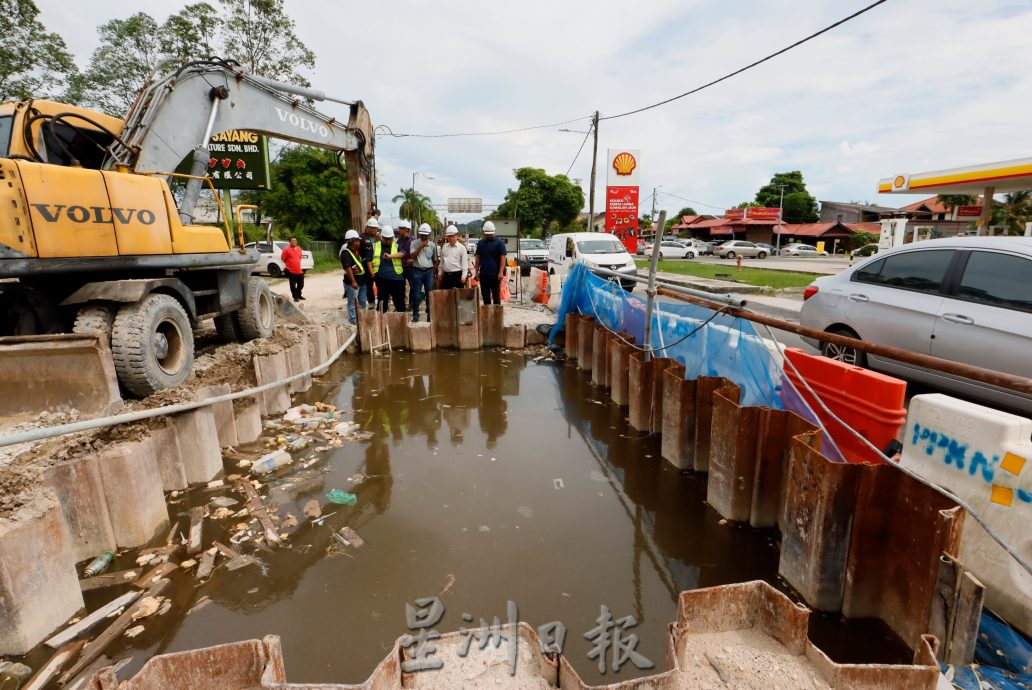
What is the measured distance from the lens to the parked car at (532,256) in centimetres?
1917

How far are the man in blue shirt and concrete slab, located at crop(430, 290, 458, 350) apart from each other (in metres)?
0.85

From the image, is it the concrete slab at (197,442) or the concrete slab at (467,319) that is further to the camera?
the concrete slab at (467,319)

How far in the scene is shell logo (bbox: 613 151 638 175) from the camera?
55.9 ft

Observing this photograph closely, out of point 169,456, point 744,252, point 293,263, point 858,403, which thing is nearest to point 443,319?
point 169,456

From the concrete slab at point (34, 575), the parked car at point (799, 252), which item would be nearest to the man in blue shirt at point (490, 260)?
the concrete slab at point (34, 575)

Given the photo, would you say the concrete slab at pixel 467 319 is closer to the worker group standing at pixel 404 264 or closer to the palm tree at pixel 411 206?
the worker group standing at pixel 404 264

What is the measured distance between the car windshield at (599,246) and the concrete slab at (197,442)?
11.7 meters

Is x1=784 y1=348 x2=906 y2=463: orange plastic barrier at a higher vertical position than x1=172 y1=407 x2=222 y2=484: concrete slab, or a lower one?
higher

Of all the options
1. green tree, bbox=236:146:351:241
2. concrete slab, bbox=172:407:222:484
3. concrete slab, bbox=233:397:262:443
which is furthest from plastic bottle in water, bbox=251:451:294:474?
green tree, bbox=236:146:351:241

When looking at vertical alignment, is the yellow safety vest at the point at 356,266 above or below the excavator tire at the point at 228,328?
above

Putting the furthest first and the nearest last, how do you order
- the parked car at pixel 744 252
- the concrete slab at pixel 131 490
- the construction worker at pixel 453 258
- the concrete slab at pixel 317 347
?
1. the parked car at pixel 744 252
2. the construction worker at pixel 453 258
3. the concrete slab at pixel 317 347
4. the concrete slab at pixel 131 490

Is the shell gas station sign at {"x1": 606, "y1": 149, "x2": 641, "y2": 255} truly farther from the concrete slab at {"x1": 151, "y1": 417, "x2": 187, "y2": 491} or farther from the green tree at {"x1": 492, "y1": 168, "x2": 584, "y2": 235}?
the green tree at {"x1": 492, "y1": 168, "x2": 584, "y2": 235}

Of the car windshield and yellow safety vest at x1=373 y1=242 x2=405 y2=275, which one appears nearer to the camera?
yellow safety vest at x1=373 y1=242 x2=405 y2=275

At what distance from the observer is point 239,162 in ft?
52.5
